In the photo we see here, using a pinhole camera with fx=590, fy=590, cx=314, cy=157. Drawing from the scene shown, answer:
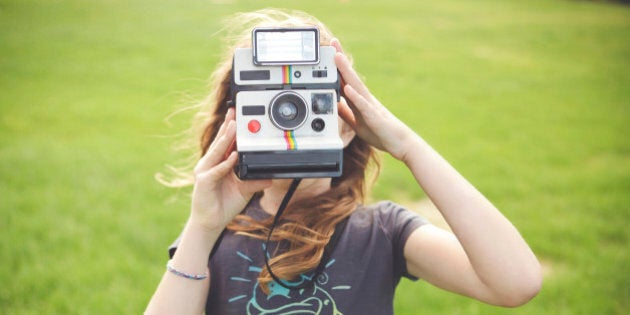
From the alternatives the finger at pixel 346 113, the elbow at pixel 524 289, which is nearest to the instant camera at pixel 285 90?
the finger at pixel 346 113

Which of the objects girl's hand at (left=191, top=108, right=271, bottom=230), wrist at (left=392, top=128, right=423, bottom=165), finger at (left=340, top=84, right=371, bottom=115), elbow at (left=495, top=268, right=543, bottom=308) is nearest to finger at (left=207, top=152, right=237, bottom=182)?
girl's hand at (left=191, top=108, right=271, bottom=230)

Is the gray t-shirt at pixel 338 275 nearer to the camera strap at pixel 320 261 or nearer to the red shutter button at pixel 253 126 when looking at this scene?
the camera strap at pixel 320 261

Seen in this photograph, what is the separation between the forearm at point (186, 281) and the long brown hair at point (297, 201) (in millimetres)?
184

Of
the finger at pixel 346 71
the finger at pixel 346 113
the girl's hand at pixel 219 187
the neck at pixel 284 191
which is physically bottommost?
the neck at pixel 284 191

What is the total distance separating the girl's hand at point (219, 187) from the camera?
5.80ft

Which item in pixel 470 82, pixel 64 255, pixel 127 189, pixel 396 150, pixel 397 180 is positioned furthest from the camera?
pixel 470 82

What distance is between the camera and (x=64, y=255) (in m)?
3.90

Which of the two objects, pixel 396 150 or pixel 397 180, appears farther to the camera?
pixel 397 180

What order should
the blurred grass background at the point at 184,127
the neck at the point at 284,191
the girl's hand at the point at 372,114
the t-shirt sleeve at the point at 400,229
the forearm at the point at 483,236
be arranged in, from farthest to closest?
the blurred grass background at the point at 184,127 → the neck at the point at 284,191 → the t-shirt sleeve at the point at 400,229 → the girl's hand at the point at 372,114 → the forearm at the point at 483,236

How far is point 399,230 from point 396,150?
28cm

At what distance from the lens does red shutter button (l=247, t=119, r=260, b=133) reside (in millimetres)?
1768

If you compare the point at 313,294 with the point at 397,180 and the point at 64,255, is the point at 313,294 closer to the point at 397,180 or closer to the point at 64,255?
the point at 64,255

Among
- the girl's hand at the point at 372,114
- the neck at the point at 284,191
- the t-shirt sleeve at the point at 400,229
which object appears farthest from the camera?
the neck at the point at 284,191

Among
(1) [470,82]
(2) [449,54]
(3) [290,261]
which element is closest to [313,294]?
(3) [290,261]
